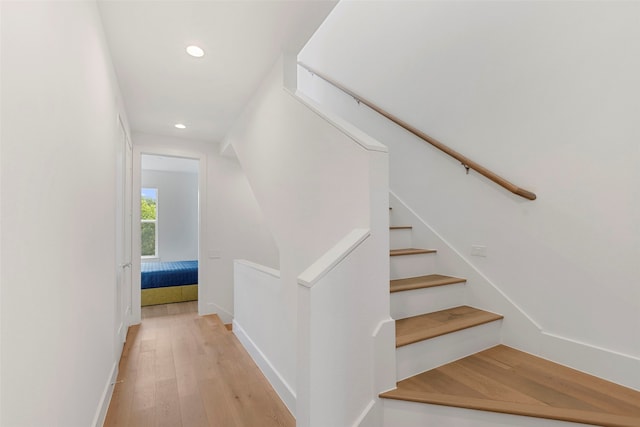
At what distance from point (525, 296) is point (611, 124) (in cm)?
106

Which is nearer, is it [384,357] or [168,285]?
[384,357]

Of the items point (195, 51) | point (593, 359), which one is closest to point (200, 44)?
point (195, 51)

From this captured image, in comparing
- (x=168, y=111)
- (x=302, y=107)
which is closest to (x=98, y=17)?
(x=302, y=107)

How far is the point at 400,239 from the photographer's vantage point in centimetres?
251

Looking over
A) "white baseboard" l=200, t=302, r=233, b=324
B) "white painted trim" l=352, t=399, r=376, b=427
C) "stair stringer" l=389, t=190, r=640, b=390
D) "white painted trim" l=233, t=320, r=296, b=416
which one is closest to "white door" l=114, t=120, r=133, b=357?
"white baseboard" l=200, t=302, r=233, b=324

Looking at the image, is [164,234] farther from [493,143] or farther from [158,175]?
[493,143]

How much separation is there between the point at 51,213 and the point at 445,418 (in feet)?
5.92

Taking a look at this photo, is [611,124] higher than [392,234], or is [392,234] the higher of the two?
[611,124]

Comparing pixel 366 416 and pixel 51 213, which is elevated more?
pixel 51 213

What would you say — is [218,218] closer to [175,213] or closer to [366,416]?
[175,213]

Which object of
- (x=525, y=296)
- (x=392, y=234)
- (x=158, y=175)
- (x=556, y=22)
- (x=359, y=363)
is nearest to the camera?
(x=359, y=363)

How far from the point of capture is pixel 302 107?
6.45 feet

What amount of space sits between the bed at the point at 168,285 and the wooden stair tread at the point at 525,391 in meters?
4.66

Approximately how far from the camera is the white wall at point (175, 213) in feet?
22.3
